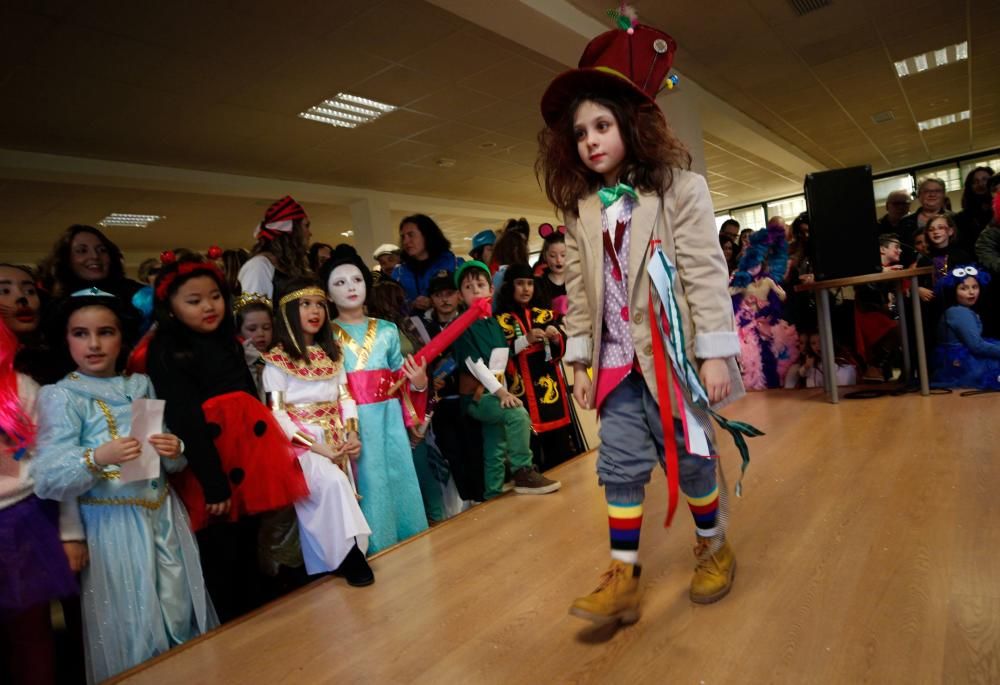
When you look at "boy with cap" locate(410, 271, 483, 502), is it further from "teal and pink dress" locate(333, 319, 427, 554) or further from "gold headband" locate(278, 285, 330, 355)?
"gold headband" locate(278, 285, 330, 355)

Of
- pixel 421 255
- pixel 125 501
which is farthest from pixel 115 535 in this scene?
pixel 421 255

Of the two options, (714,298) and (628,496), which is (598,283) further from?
(628,496)

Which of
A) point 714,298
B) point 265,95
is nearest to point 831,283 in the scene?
point 714,298

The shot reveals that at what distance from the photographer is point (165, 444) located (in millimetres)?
1802

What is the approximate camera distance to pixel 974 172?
181 inches

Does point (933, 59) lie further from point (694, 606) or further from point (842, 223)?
point (694, 606)

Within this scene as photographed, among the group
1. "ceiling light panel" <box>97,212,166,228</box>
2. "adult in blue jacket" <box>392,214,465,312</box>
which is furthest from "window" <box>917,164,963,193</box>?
"ceiling light panel" <box>97,212,166,228</box>

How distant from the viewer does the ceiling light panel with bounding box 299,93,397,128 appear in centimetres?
622

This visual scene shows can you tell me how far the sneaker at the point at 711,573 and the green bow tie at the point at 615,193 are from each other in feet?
3.18

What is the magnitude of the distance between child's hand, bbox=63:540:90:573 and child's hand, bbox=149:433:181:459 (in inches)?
12.1

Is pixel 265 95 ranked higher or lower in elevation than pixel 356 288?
higher

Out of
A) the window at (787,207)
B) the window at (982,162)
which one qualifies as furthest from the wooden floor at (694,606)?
the window at (787,207)

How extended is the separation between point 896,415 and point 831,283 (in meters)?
0.87

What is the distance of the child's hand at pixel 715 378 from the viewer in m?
1.57
